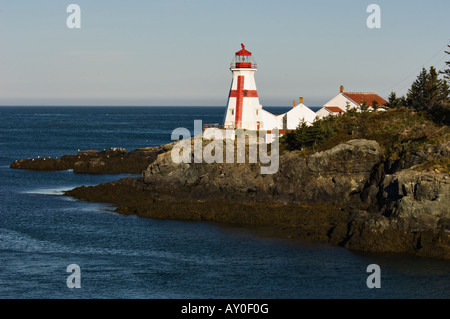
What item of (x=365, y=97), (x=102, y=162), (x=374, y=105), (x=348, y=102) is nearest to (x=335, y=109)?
(x=348, y=102)

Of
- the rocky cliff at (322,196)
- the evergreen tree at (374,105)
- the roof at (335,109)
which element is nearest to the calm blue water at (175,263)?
the rocky cliff at (322,196)

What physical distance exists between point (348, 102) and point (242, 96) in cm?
986

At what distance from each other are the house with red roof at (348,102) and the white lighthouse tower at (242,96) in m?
6.01

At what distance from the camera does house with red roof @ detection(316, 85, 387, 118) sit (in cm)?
5200

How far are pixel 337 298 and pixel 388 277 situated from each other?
324 cm

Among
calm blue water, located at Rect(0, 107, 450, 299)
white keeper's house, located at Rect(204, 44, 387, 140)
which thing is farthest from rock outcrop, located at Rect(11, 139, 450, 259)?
white keeper's house, located at Rect(204, 44, 387, 140)

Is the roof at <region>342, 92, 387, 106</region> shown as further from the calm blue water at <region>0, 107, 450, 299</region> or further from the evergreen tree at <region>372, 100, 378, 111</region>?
the calm blue water at <region>0, 107, 450, 299</region>

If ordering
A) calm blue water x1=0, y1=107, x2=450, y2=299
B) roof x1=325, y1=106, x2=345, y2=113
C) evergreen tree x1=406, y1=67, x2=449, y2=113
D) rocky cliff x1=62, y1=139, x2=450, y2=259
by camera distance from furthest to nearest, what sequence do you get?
roof x1=325, y1=106, x2=345, y2=113, evergreen tree x1=406, y1=67, x2=449, y2=113, rocky cliff x1=62, y1=139, x2=450, y2=259, calm blue water x1=0, y1=107, x2=450, y2=299

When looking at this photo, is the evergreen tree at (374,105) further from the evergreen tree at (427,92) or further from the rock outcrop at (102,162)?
the rock outcrop at (102,162)

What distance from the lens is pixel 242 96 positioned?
49.2 meters

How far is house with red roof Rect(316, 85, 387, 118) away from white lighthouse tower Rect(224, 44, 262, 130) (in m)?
6.01

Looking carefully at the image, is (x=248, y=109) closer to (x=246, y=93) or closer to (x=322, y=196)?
(x=246, y=93)

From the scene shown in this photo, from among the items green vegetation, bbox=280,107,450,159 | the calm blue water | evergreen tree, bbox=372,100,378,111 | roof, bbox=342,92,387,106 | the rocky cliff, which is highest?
roof, bbox=342,92,387,106

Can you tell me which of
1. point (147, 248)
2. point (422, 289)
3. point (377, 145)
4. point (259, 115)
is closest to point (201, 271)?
point (147, 248)
